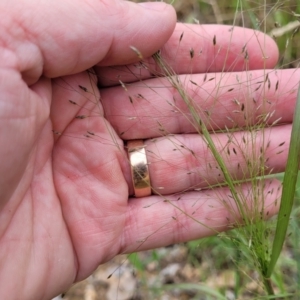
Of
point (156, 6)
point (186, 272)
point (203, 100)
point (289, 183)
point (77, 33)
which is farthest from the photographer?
point (186, 272)

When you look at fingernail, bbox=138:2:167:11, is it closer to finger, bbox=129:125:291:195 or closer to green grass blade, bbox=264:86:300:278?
finger, bbox=129:125:291:195

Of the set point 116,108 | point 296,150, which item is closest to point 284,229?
point 296,150

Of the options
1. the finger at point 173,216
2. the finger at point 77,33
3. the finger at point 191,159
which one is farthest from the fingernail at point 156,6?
the finger at point 173,216

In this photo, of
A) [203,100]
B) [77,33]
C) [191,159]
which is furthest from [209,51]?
[77,33]

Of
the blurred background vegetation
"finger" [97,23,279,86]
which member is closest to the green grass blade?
"finger" [97,23,279,86]

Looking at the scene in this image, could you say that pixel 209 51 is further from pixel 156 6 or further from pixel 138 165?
pixel 138 165

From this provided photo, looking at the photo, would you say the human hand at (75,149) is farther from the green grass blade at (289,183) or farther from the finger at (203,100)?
the green grass blade at (289,183)
